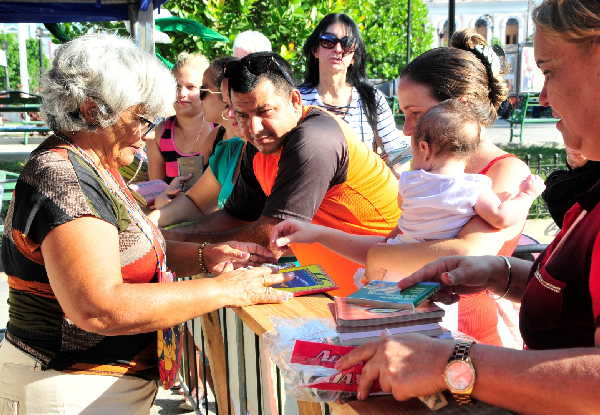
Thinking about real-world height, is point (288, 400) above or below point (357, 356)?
below

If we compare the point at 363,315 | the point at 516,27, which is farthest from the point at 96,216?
the point at 516,27

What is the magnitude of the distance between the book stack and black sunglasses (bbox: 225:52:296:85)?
1540 millimetres

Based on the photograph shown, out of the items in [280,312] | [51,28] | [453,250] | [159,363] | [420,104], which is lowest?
[159,363]

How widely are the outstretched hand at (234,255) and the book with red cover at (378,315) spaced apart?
1.12m

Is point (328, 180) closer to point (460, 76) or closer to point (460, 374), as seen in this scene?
point (460, 76)

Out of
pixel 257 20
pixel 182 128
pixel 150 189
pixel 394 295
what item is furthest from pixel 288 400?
pixel 257 20

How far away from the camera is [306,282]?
2295 mm

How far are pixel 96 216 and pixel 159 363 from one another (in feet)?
2.03

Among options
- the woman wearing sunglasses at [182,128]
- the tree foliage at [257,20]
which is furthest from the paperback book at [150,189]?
the tree foliage at [257,20]

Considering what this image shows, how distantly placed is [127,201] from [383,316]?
43.1 inches

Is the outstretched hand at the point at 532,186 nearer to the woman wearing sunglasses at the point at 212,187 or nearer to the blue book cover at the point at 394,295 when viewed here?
the blue book cover at the point at 394,295

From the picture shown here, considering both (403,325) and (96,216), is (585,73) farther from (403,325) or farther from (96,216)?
(96,216)

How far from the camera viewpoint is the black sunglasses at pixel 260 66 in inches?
115

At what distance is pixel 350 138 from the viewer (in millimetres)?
2850
